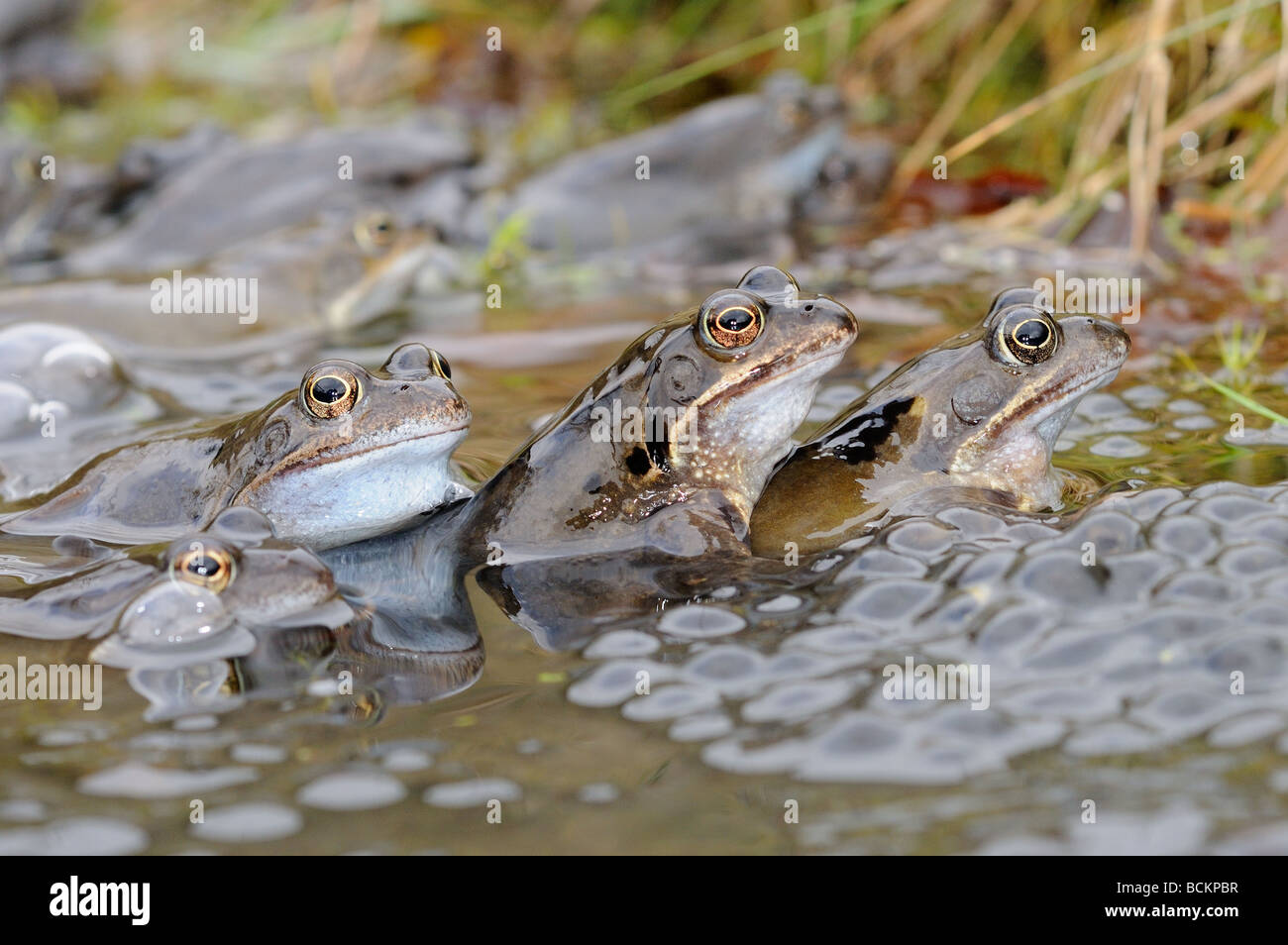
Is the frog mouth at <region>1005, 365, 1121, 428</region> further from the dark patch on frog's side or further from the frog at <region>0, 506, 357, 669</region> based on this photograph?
the frog at <region>0, 506, 357, 669</region>

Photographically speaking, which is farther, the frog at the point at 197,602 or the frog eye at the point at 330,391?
the frog eye at the point at 330,391

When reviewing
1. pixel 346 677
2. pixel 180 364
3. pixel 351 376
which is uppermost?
pixel 180 364

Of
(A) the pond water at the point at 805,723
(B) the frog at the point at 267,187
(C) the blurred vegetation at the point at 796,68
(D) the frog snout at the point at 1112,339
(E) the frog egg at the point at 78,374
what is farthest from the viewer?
(B) the frog at the point at 267,187

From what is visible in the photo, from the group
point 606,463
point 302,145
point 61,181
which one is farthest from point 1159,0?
point 61,181

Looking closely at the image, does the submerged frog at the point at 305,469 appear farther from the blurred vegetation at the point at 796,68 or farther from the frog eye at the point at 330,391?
the blurred vegetation at the point at 796,68

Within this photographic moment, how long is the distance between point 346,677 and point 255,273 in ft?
14.0

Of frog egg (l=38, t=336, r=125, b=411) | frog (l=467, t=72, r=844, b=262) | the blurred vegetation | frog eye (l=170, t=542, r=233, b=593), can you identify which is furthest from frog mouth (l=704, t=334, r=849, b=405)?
frog (l=467, t=72, r=844, b=262)

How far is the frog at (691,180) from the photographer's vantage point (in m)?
7.94

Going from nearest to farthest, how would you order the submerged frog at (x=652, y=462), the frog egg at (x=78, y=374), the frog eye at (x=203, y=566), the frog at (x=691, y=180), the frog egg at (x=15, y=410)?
the frog eye at (x=203, y=566)
the submerged frog at (x=652, y=462)
the frog egg at (x=15, y=410)
the frog egg at (x=78, y=374)
the frog at (x=691, y=180)

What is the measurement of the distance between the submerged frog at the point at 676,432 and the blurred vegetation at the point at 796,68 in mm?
2304

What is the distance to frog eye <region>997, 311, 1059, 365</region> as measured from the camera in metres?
4.18

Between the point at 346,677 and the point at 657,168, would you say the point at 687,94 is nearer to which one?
the point at 657,168

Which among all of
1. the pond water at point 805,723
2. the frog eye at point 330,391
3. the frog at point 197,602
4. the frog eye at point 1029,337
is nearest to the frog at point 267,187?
the frog eye at point 330,391

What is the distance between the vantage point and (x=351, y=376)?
164 inches
